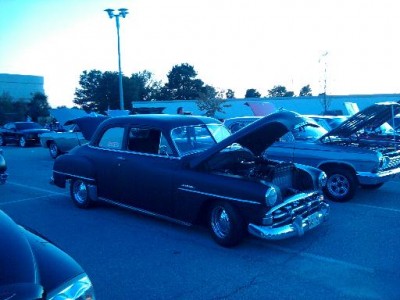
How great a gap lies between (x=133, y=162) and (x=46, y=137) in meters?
11.2

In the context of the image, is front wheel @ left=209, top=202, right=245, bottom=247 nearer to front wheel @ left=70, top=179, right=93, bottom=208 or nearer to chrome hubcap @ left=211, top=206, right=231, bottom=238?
chrome hubcap @ left=211, top=206, right=231, bottom=238

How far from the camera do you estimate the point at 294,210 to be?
16.9 feet

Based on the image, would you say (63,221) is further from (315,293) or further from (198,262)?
(315,293)

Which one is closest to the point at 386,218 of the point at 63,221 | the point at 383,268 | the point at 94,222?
the point at 383,268

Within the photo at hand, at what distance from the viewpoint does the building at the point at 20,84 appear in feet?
247

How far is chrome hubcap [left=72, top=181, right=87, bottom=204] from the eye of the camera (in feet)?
23.5

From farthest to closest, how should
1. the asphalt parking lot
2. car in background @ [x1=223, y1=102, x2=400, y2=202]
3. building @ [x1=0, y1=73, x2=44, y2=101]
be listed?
building @ [x1=0, y1=73, x2=44, y2=101]
car in background @ [x1=223, y1=102, x2=400, y2=202]
the asphalt parking lot

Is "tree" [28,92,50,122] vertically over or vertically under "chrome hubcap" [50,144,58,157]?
over

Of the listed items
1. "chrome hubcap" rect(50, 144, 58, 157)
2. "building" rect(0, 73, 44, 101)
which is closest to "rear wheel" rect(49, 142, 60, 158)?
"chrome hubcap" rect(50, 144, 58, 157)

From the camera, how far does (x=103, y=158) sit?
22.1 ft

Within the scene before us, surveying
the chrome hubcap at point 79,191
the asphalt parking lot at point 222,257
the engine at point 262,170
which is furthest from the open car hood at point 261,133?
the chrome hubcap at point 79,191

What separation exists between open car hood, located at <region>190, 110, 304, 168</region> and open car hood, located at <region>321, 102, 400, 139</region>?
9.21 feet

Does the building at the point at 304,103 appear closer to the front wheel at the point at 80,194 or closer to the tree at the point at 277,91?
the front wheel at the point at 80,194

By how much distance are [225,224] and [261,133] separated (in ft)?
4.38
